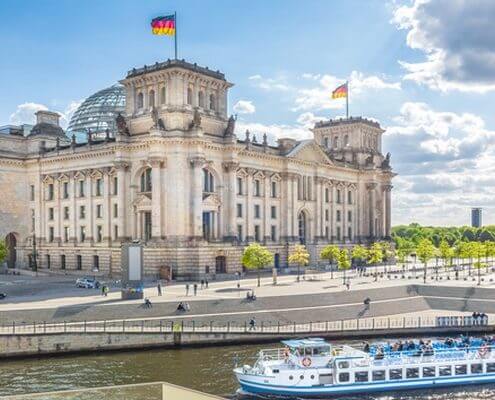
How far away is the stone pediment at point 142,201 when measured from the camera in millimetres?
Answer: 84562

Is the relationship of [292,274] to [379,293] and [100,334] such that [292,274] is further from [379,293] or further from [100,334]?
[100,334]

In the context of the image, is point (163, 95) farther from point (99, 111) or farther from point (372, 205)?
point (372, 205)

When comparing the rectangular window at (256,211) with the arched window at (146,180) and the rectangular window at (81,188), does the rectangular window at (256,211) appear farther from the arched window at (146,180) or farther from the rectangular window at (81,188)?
the rectangular window at (81,188)

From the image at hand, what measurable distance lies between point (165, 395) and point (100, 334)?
85.2ft

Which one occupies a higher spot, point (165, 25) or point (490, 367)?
point (165, 25)

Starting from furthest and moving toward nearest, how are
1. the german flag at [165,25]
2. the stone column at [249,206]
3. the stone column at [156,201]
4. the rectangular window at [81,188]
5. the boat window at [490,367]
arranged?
the rectangular window at [81,188]
the stone column at [249,206]
the stone column at [156,201]
the german flag at [165,25]
the boat window at [490,367]

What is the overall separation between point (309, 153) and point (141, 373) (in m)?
69.6

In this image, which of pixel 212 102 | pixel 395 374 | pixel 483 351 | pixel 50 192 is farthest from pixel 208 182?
pixel 483 351

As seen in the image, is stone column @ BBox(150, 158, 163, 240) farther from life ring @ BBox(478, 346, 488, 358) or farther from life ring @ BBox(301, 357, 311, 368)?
life ring @ BBox(478, 346, 488, 358)

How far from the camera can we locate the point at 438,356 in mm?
42312

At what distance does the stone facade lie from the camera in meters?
82.6

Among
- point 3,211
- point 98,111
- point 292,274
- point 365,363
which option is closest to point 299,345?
point 365,363

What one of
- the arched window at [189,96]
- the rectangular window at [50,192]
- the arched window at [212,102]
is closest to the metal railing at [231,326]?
the arched window at [189,96]

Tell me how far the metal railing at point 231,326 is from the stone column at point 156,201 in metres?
29.5
